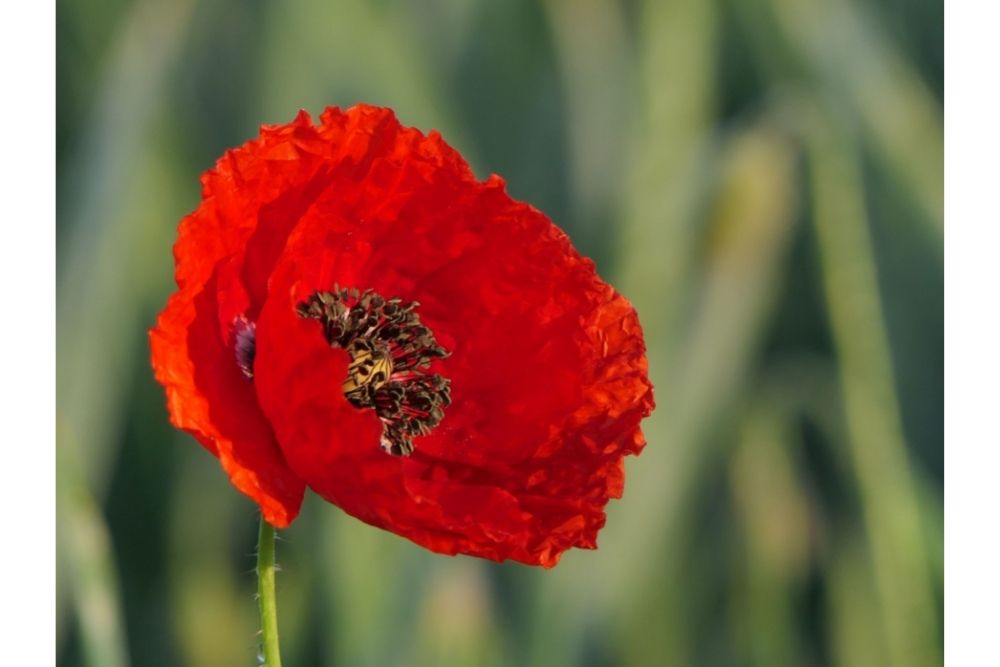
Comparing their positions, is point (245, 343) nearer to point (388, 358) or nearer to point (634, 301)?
point (388, 358)

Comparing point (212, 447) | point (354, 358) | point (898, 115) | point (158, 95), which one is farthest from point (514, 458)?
point (898, 115)
